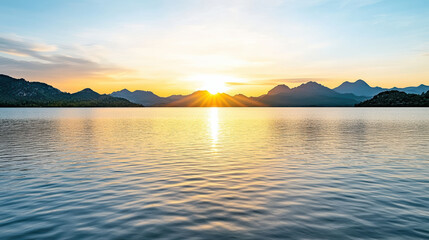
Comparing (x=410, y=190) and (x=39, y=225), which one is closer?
(x=39, y=225)

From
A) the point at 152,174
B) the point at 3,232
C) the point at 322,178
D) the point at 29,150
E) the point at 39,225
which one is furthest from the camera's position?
the point at 29,150

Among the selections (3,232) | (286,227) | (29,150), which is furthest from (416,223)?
(29,150)

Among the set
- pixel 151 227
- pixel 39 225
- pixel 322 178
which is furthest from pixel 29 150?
pixel 322 178

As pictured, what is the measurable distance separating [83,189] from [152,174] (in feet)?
21.1

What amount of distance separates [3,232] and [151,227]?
6.82 meters

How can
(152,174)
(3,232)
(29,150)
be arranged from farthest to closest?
(29,150)
(152,174)
(3,232)

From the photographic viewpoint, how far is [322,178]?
24.3 m

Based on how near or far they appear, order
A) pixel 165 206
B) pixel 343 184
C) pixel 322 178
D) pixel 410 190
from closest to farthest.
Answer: pixel 165 206 → pixel 410 190 → pixel 343 184 → pixel 322 178

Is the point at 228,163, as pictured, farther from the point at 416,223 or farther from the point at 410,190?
the point at 416,223

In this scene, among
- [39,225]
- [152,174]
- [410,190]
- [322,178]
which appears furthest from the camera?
[152,174]

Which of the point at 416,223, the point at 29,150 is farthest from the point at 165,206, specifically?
the point at 29,150

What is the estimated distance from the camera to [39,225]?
14.2 m

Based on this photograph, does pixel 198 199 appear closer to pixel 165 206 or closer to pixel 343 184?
pixel 165 206

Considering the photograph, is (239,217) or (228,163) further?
(228,163)
